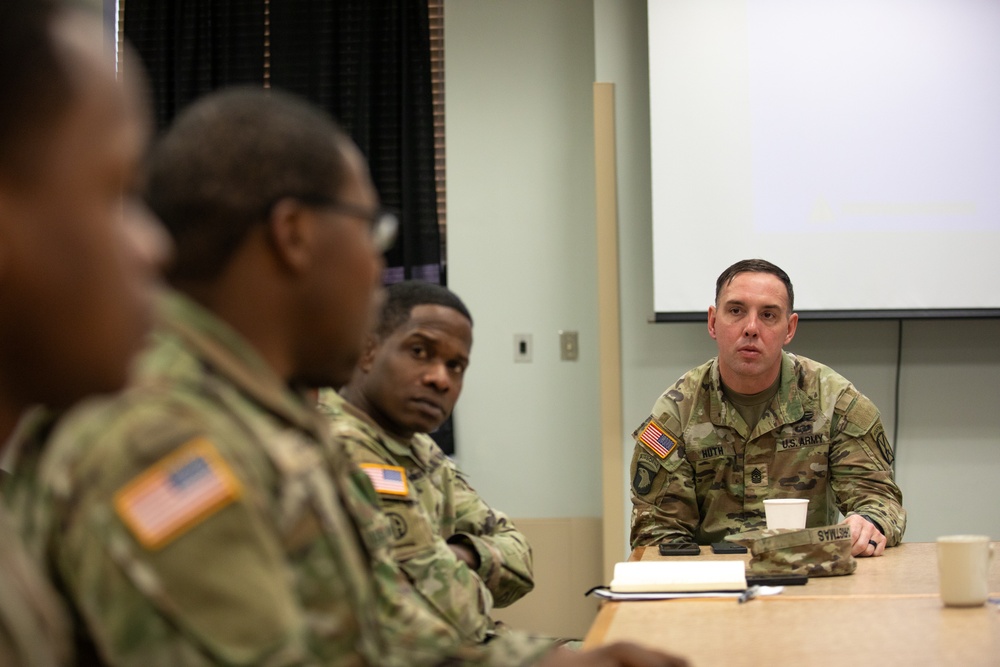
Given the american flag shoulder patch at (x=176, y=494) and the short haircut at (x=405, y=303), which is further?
the short haircut at (x=405, y=303)

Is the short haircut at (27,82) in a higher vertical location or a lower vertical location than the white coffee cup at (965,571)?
higher

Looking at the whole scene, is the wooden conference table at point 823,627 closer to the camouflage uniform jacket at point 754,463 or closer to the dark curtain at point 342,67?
the camouflage uniform jacket at point 754,463

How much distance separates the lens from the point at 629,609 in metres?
1.81

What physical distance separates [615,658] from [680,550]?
1.34 m

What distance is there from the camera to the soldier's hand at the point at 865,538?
241cm

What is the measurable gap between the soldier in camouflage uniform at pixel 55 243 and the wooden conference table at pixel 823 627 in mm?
919

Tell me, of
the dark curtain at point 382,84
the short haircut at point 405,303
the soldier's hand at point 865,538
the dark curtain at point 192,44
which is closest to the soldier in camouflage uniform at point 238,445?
the short haircut at point 405,303

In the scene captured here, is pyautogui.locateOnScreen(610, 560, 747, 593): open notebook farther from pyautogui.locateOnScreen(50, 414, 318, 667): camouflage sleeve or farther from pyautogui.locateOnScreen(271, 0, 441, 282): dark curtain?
pyautogui.locateOnScreen(271, 0, 441, 282): dark curtain

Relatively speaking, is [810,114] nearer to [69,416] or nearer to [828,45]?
[828,45]

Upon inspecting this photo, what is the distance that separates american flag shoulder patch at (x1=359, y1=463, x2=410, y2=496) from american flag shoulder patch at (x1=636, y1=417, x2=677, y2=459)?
1.28 meters

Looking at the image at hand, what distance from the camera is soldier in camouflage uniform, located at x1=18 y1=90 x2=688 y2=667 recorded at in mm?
784

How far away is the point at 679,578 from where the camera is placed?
198 cm

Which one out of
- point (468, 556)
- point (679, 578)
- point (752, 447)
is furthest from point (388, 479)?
point (752, 447)

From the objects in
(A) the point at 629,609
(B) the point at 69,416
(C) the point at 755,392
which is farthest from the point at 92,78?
(C) the point at 755,392
